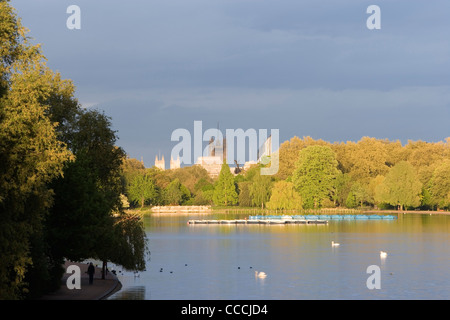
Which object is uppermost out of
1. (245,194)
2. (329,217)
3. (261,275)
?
(245,194)

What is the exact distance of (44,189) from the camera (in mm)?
26750

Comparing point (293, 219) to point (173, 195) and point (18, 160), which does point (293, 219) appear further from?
point (18, 160)

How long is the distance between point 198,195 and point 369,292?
117 meters

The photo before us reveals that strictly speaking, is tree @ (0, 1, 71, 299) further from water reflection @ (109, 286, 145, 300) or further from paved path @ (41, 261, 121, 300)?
water reflection @ (109, 286, 145, 300)

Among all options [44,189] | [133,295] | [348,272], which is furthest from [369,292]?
[44,189]

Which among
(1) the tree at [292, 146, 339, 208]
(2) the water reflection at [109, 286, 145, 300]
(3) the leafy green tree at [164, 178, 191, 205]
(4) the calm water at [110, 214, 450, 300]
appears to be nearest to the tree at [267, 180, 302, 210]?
(1) the tree at [292, 146, 339, 208]

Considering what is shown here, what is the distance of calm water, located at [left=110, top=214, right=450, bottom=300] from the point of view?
40438 mm

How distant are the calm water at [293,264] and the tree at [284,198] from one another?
31.8m

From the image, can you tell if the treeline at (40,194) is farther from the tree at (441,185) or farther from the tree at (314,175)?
the tree at (314,175)

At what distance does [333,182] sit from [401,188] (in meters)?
12.1

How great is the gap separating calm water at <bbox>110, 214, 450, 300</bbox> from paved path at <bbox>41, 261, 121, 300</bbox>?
0.71m

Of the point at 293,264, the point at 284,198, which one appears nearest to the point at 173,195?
the point at 284,198

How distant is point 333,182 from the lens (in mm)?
129875
